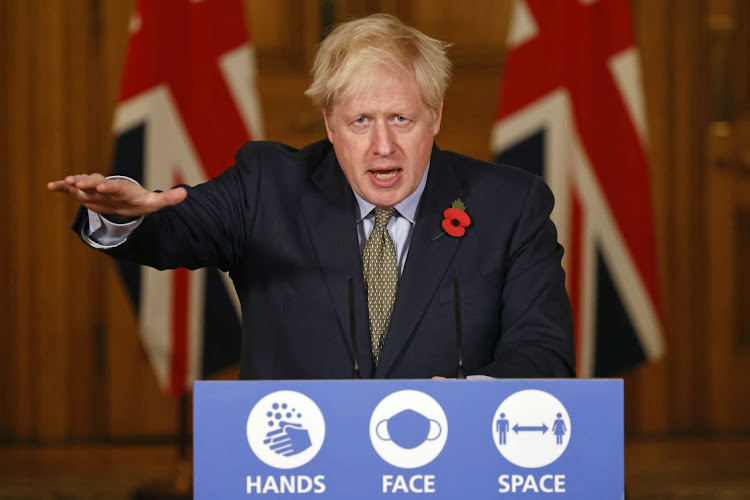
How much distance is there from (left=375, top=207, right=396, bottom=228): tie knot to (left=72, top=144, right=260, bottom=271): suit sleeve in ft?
0.81

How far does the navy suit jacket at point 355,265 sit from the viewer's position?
5.86ft

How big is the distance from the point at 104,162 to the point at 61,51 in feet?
1.55

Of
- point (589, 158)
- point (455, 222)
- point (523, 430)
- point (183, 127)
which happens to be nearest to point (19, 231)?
point (183, 127)

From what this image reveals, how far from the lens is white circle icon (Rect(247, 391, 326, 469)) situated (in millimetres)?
1250

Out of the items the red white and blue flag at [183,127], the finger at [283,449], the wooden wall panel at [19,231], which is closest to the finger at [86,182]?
the finger at [283,449]

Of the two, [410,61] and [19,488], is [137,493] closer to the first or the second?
[19,488]

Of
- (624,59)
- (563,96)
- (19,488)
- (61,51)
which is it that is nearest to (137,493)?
(19,488)

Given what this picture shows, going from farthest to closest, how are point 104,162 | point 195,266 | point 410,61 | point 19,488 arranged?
point 104,162 → point 19,488 → point 195,266 → point 410,61

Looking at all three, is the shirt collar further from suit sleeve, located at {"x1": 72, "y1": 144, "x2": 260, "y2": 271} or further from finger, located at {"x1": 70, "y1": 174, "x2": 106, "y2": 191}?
finger, located at {"x1": 70, "y1": 174, "x2": 106, "y2": 191}

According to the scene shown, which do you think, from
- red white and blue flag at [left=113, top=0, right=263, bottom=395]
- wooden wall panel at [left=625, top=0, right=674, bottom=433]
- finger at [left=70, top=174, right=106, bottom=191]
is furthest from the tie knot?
wooden wall panel at [left=625, top=0, right=674, bottom=433]

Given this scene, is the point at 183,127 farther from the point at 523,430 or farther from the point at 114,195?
the point at 523,430

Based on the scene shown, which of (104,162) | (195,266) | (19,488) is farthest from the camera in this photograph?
(104,162)

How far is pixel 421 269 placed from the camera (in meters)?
1.81

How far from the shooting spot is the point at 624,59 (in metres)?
3.42
